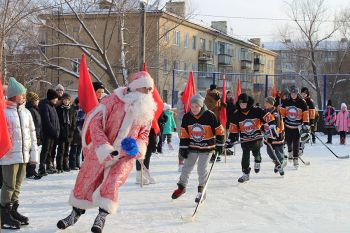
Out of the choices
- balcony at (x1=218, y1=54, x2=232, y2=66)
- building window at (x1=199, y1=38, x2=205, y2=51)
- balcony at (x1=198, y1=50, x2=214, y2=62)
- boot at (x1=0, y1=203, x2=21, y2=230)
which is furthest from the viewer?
balcony at (x1=218, y1=54, x2=232, y2=66)

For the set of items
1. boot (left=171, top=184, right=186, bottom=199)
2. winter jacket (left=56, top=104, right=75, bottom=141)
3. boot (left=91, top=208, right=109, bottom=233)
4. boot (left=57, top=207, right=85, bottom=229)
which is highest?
winter jacket (left=56, top=104, right=75, bottom=141)

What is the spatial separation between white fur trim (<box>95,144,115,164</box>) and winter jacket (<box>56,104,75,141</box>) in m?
5.39

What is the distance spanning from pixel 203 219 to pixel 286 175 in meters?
4.60

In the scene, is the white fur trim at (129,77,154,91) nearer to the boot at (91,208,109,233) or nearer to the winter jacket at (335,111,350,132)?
the boot at (91,208,109,233)

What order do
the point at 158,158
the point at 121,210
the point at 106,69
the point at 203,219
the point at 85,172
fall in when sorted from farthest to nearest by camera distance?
1. the point at 106,69
2. the point at 158,158
3. the point at 121,210
4. the point at 203,219
5. the point at 85,172

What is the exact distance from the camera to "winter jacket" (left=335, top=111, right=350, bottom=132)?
19597 mm

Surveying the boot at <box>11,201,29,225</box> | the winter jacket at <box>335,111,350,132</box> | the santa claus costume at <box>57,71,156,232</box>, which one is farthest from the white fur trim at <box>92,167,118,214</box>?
the winter jacket at <box>335,111,350,132</box>

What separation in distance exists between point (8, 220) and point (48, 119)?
4.25 metres

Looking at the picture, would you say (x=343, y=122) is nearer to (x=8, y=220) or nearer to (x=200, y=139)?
(x=200, y=139)

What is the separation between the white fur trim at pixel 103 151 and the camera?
16.6ft

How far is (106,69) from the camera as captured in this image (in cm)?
2475

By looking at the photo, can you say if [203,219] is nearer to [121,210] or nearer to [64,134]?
[121,210]

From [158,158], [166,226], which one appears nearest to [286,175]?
[158,158]

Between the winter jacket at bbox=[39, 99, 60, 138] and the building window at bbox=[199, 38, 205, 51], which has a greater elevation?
the building window at bbox=[199, 38, 205, 51]
